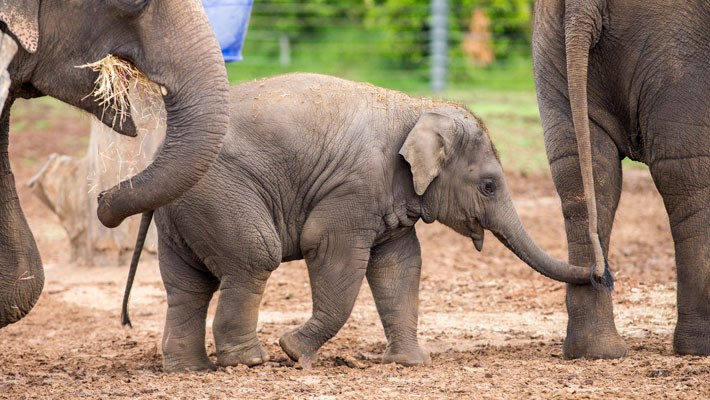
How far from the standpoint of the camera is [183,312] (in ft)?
19.1

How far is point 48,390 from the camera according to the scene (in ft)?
16.5

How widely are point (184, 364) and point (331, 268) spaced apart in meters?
0.98

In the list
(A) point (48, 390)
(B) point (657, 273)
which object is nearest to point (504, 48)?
(B) point (657, 273)

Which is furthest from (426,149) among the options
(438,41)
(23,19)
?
(438,41)

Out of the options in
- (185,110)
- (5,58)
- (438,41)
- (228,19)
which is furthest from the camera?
(438,41)

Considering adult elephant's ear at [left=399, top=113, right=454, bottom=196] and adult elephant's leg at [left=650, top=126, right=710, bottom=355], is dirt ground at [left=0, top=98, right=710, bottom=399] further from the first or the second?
adult elephant's ear at [left=399, top=113, right=454, bottom=196]

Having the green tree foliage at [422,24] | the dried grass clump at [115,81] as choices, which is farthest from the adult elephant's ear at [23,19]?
the green tree foliage at [422,24]

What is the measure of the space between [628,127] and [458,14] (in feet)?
58.8

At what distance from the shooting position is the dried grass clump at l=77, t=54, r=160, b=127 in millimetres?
4426

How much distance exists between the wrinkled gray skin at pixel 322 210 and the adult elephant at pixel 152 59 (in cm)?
115

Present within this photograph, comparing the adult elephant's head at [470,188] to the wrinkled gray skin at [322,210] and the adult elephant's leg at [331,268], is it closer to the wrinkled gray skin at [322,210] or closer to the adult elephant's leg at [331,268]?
the wrinkled gray skin at [322,210]

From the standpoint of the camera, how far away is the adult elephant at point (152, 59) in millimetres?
4336

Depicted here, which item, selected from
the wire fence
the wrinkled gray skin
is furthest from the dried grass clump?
the wire fence

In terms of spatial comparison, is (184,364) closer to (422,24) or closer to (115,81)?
(115,81)
